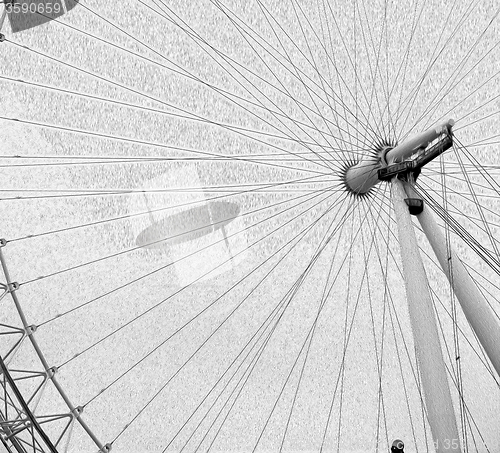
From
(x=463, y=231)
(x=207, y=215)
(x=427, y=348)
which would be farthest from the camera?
(x=207, y=215)

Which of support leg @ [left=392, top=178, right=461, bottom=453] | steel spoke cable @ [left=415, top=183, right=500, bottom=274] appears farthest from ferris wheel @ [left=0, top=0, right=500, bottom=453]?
support leg @ [left=392, top=178, right=461, bottom=453]

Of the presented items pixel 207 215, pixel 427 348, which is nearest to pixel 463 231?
pixel 427 348

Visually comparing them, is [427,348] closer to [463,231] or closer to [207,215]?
[463,231]

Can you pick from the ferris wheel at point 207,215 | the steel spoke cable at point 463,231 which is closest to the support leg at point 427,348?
the steel spoke cable at point 463,231

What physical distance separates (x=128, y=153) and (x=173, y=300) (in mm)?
6681

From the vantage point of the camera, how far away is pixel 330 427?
103 feet

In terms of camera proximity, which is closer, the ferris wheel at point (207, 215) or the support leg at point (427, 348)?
the support leg at point (427, 348)

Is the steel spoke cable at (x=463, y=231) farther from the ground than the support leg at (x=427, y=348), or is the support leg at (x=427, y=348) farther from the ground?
the steel spoke cable at (x=463, y=231)

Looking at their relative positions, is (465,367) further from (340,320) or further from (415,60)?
(415,60)

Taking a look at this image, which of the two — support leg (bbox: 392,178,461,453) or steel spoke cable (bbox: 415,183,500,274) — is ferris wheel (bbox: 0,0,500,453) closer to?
steel spoke cable (bbox: 415,183,500,274)

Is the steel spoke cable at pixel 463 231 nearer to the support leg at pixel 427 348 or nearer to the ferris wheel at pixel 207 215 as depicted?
the support leg at pixel 427 348

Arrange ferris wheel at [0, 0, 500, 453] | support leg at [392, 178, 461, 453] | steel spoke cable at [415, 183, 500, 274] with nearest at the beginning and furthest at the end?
support leg at [392, 178, 461, 453], steel spoke cable at [415, 183, 500, 274], ferris wheel at [0, 0, 500, 453]

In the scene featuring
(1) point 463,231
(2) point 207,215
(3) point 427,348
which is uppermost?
(2) point 207,215

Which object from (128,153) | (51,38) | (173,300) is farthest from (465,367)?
(51,38)
